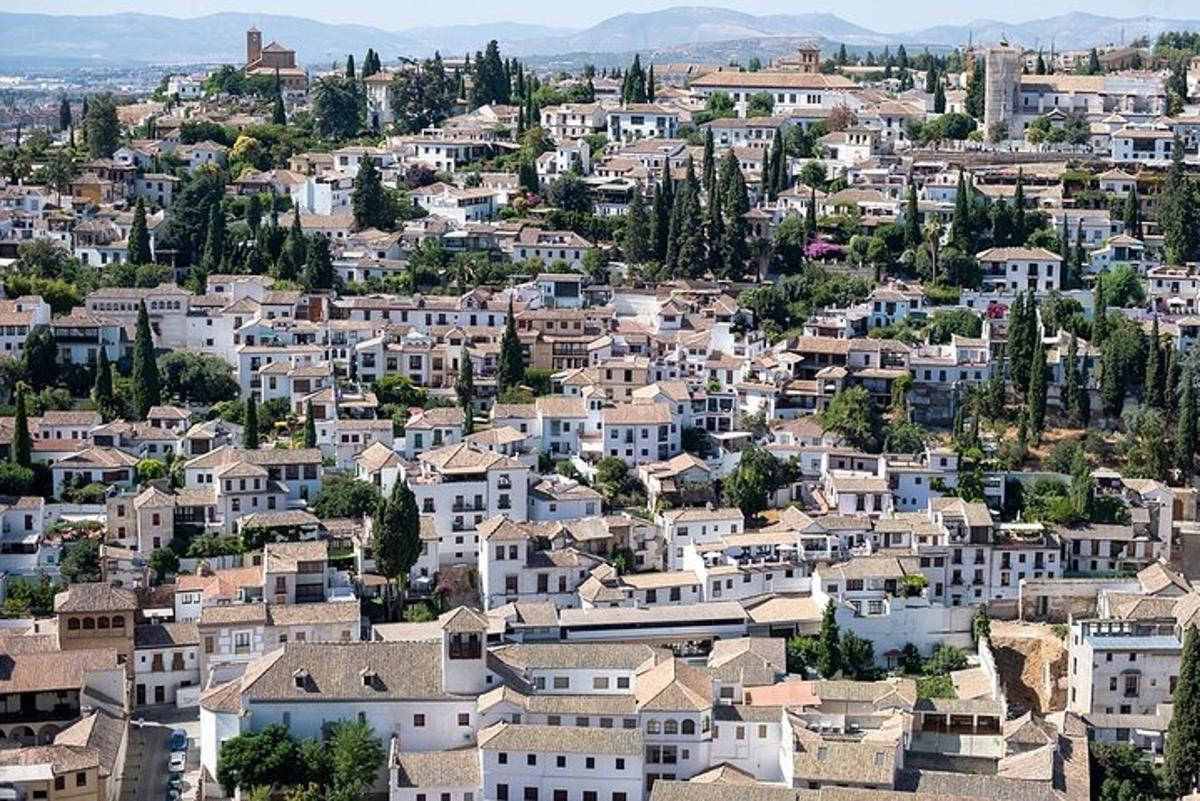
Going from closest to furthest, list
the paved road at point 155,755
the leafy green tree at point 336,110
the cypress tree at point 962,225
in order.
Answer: the paved road at point 155,755
the cypress tree at point 962,225
the leafy green tree at point 336,110

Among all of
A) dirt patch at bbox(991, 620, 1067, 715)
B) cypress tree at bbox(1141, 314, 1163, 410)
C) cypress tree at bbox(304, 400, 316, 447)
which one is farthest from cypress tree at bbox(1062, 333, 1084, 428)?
cypress tree at bbox(304, 400, 316, 447)

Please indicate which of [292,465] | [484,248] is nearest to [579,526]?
[292,465]

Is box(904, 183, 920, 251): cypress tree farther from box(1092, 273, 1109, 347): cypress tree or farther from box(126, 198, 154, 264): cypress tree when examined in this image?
box(126, 198, 154, 264): cypress tree

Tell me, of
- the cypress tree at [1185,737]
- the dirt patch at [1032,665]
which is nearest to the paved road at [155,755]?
the dirt patch at [1032,665]

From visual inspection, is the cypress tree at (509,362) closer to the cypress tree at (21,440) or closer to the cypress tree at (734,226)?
the cypress tree at (734,226)

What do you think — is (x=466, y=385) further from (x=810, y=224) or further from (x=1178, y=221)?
(x=1178, y=221)

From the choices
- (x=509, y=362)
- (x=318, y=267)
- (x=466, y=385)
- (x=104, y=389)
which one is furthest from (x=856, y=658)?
(x=318, y=267)

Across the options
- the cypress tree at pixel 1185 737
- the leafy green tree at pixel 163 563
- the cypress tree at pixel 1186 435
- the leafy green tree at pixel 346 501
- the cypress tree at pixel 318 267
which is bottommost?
the cypress tree at pixel 1185 737
